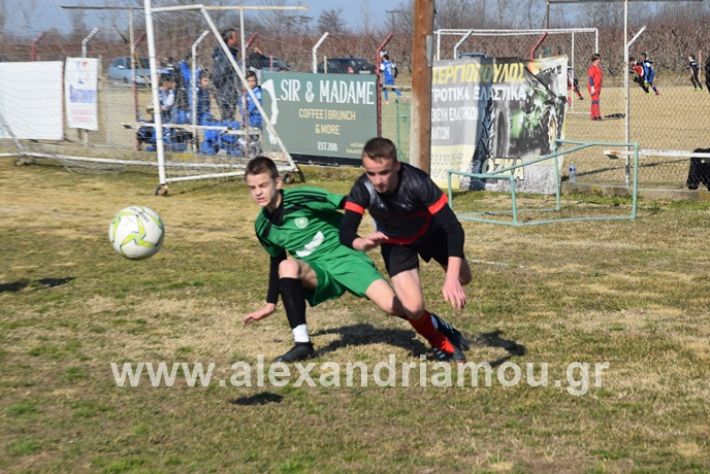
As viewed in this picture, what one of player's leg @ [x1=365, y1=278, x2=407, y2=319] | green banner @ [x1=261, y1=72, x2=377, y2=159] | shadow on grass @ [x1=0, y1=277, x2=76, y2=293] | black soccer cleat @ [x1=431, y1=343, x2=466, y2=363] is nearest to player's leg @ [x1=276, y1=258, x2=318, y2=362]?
player's leg @ [x1=365, y1=278, x2=407, y2=319]

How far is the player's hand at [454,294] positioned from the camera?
5750 mm

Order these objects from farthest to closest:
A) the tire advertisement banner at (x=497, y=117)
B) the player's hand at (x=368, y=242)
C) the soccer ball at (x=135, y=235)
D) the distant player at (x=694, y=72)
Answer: the distant player at (x=694, y=72)
the tire advertisement banner at (x=497, y=117)
the soccer ball at (x=135, y=235)
the player's hand at (x=368, y=242)

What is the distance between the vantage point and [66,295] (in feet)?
28.3

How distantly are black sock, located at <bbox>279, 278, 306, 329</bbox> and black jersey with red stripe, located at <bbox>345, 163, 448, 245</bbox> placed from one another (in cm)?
67

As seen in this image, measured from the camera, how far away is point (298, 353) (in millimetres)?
6582

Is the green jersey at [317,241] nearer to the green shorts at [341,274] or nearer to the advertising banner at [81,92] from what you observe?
the green shorts at [341,274]

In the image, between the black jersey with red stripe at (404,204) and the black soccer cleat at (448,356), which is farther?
the black soccer cleat at (448,356)

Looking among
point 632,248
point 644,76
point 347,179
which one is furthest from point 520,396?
point 644,76

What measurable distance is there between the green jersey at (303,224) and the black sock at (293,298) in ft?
0.88

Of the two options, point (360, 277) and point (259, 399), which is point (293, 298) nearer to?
point (360, 277)

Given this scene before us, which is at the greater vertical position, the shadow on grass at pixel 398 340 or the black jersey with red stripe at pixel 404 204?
the black jersey with red stripe at pixel 404 204

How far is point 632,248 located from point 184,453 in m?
6.76

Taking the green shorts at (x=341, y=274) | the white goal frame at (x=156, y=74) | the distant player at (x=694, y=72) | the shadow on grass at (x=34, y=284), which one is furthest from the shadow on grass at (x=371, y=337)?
the distant player at (x=694, y=72)

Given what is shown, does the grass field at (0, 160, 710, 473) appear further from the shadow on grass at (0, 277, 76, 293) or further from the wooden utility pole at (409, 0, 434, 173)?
the wooden utility pole at (409, 0, 434, 173)
